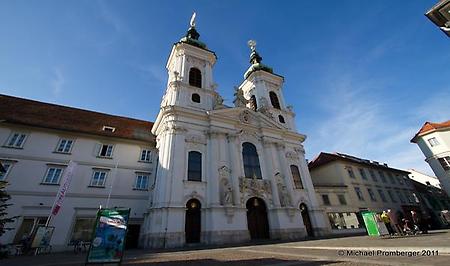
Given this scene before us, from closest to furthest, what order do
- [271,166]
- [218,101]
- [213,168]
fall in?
1. [213,168]
2. [271,166]
3. [218,101]

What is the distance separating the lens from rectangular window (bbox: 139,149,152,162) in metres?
21.4

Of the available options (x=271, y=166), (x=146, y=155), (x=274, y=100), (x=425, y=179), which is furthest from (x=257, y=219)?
(x=425, y=179)

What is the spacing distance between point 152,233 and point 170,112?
32.2 feet

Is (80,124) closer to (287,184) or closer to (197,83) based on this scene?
(197,83)

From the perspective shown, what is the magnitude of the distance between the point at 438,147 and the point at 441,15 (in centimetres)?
2802

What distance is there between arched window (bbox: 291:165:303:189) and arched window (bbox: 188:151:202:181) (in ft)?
33.7

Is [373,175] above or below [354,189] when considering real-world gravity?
above

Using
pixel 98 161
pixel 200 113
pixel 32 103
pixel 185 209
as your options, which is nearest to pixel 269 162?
pixel 200 113

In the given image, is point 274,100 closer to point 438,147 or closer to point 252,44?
point 252,44

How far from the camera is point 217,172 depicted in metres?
18.7

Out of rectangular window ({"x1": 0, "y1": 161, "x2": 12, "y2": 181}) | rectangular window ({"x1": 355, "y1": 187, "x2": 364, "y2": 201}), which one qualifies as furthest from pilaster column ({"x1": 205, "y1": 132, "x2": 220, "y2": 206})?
rectangular window ({"x1": 355, "y1": 187, "x2": 364, "y2": 201})

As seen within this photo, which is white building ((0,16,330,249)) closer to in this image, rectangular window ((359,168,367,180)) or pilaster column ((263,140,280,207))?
pilaster column ((263,140,280,207))

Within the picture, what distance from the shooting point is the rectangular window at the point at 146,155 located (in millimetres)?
21416

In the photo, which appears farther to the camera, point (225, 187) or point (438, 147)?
point (438, 147)
